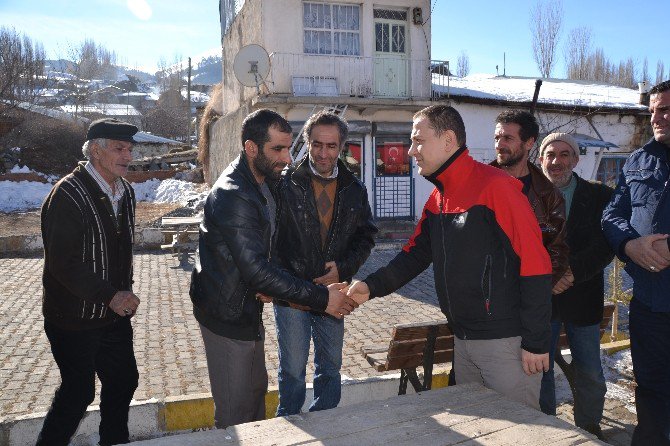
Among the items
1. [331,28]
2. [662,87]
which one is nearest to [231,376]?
[662,87]

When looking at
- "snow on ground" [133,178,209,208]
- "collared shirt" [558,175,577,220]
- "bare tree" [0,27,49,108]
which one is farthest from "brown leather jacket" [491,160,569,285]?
"bare tree" [0,27,49,108]

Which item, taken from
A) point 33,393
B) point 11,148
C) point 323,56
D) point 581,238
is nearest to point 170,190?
point 11,148

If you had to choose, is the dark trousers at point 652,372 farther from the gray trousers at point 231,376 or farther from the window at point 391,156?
the window at point 391,156

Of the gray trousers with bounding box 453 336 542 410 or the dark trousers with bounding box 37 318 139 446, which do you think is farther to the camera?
the dark trousers with bounding box 37 318 139 446

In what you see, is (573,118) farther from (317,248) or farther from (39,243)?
(317,248)

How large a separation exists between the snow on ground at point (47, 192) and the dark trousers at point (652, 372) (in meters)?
21.3

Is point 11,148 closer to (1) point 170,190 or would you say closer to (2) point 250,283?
(1) point 170,190

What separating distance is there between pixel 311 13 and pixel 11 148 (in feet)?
74.6

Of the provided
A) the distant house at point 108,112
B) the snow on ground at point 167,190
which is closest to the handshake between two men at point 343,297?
the snow on ground at point 167,190

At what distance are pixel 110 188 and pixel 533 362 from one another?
2.73 metres

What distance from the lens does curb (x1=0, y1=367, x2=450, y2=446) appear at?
3.73m

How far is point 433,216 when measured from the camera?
303cm

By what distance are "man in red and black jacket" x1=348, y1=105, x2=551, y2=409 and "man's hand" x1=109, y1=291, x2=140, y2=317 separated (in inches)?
73.4

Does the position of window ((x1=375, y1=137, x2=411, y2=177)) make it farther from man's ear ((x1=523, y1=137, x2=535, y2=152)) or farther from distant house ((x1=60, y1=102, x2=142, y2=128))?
distant house ((x1=60, y1=102, x2=142, y2=128))
